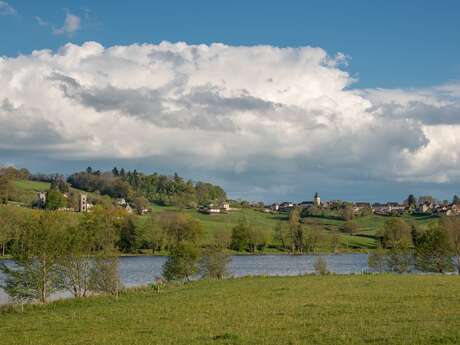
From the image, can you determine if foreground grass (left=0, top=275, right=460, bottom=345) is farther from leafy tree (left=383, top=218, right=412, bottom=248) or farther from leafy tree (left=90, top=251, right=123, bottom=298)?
leafy tree (left=383, top=218, right=412, bottom=248)

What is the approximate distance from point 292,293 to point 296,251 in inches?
4828

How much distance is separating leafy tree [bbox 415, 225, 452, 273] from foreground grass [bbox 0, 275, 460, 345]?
38.3m

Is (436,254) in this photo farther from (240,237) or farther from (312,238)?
(312,238)

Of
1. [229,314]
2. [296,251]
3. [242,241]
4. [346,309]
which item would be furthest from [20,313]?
[296,251]

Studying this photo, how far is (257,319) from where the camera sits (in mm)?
27719

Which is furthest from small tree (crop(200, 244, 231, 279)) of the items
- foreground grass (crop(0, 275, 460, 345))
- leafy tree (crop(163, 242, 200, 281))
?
foreground grass (crop(0, 275, 460, 345))

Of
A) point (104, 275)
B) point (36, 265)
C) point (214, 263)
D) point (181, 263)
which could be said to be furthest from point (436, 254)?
point (36, 265)

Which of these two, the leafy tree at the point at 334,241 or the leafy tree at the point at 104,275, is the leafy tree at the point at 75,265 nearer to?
the leafy tree at the point at 104,275

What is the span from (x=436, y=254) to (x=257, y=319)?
57636 mm

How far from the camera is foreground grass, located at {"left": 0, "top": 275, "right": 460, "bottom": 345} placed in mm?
22359

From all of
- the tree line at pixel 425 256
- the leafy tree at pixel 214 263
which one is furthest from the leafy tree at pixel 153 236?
the leafy tree at pixel 214 263

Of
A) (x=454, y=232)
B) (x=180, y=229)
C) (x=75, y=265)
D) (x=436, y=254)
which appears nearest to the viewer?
(x=75, y=265)

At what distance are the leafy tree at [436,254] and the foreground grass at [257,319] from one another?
3826cm

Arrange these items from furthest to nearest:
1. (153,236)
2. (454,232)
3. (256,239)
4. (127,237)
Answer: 1. (256,239)
2. (127,237)
3. (153,236)
4. (454,232)
